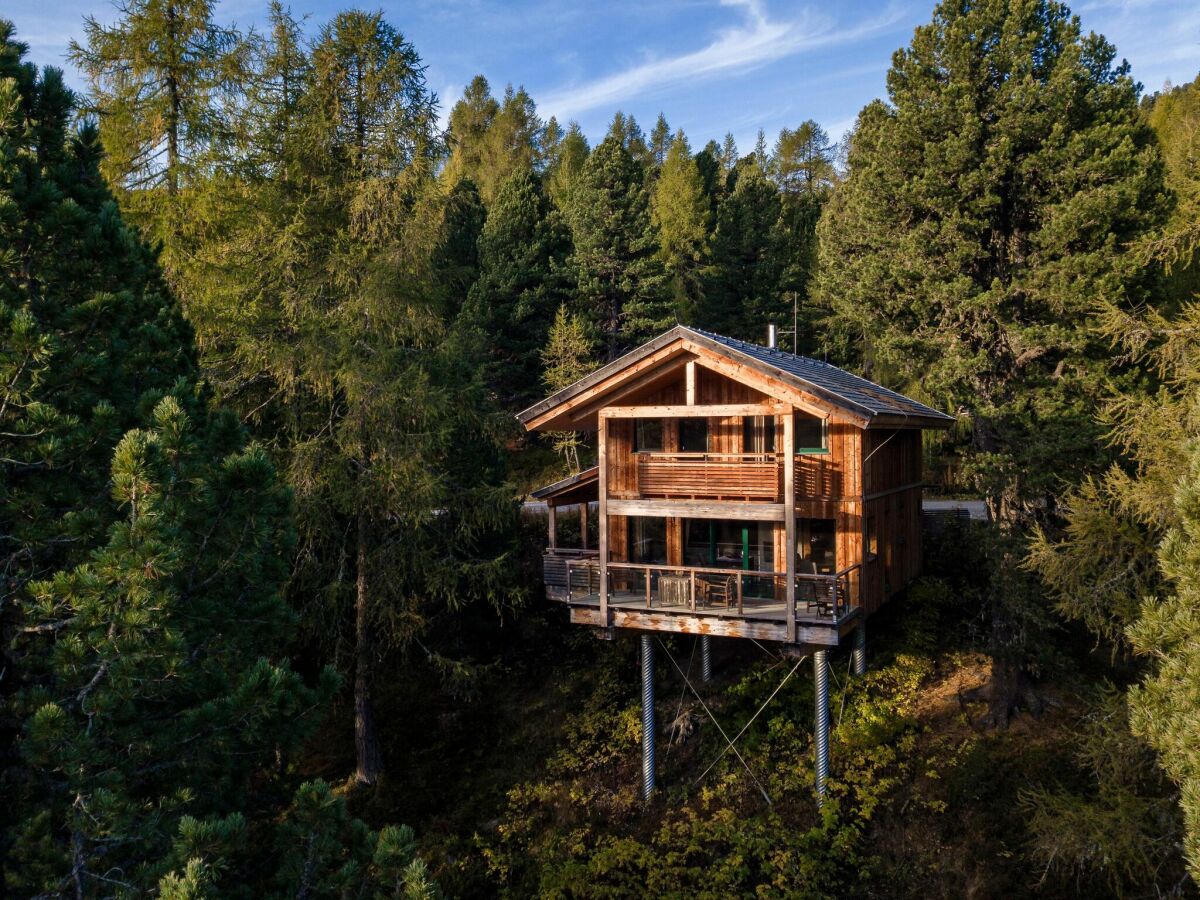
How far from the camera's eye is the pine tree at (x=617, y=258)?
31.1 metres

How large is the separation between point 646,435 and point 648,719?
6282 mm

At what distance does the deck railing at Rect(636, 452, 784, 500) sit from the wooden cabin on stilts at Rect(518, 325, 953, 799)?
1.2 inches

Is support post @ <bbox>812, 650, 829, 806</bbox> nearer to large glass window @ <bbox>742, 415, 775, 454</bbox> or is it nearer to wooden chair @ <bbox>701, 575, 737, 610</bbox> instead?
wooden chair @ <bbox>701, 575, 737, 610</bbox>

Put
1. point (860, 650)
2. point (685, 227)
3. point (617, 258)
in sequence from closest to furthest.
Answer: point (860, 650) → point (617, 258) → point (685, 227)

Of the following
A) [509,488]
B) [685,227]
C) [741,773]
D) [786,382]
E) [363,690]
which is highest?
[685,227]

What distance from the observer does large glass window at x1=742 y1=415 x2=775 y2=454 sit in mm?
15898

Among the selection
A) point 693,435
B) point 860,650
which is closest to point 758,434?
point 693,435

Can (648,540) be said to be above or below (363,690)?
above

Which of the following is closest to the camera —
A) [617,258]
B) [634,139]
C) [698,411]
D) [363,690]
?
[698,411]

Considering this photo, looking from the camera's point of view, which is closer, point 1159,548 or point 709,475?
point 1159,548

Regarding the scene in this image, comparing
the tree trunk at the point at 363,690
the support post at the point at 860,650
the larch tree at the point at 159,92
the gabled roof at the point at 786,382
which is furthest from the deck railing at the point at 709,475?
the larch tree at the point at 159,92

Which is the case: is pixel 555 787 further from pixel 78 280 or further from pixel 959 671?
pixel 78 280

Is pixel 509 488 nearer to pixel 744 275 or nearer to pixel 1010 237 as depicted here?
pixel 1010 237

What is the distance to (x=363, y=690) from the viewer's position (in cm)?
1620
